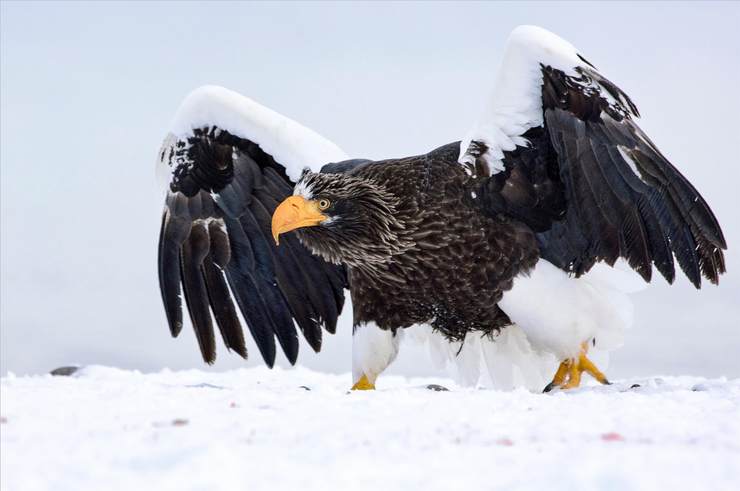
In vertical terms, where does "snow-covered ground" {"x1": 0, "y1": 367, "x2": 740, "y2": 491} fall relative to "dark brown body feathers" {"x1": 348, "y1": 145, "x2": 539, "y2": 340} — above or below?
below

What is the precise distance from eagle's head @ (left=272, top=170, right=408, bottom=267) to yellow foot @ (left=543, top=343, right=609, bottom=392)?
1.41m

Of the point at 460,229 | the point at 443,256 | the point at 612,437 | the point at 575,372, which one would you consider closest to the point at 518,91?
the point at 460,229

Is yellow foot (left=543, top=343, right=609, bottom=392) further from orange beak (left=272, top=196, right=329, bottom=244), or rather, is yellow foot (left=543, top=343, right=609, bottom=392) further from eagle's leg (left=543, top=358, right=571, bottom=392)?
orange beak (left=272, top=196, right=329, bottom=244)

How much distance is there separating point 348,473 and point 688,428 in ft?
5.38

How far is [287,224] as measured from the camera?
674cm

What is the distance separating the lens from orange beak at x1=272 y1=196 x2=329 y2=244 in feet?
22.0

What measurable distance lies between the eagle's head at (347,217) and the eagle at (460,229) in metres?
0.01

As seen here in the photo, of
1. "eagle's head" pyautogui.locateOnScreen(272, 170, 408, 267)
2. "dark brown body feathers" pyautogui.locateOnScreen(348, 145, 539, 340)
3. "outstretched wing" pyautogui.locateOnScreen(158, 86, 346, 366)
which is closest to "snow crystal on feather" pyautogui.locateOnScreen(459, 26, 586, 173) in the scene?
"dark brown body feathers" pyautogui.locateOnScreen(348, 145, 539, 340)

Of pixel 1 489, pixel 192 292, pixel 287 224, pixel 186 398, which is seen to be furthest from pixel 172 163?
pixel 1 489

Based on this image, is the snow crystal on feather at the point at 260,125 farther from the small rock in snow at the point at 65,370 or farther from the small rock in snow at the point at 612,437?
the small rock in snow at the point at 612,437

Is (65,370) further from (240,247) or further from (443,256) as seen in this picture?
(443,256)

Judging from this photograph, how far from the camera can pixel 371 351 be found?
707cm

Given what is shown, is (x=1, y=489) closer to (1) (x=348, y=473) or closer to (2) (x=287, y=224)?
(1) (x=348, y=473)

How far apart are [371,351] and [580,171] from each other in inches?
76.4
